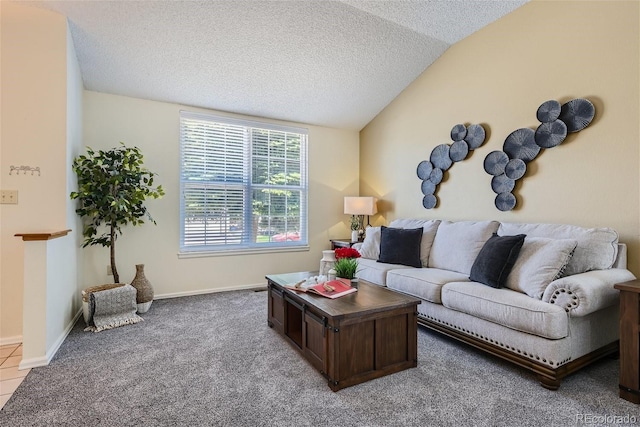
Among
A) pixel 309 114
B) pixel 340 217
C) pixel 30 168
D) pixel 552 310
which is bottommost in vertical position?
pixel 552 310

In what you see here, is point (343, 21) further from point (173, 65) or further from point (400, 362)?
point (400, 362)

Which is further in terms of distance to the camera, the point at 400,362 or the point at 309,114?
the point at 309,114

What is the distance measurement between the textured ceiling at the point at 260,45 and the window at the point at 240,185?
398 millimetres

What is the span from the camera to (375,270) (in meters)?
3.17

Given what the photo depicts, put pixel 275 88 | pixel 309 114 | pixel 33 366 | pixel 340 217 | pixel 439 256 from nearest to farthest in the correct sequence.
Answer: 1. pixel 33 366
2. pixel 439 256
3. pixel 275 88
4. pixel 309 114
5. pixel 340 217

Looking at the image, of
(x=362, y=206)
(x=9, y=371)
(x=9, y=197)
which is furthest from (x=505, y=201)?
(x=9, y=197)

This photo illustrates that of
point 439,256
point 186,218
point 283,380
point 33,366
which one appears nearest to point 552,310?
point 439,256

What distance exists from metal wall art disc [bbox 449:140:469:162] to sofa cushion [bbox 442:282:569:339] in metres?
1.62

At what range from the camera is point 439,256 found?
3.13 m

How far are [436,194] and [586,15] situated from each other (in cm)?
199

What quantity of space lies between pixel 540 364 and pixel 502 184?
1.76m

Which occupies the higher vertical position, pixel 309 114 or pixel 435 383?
pixel 309 114

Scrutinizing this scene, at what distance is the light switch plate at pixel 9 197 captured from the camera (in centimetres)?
239

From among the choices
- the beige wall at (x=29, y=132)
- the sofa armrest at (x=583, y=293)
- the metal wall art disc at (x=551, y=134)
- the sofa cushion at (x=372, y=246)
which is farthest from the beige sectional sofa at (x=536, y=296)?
the beige wall at (x=29, y=132)
